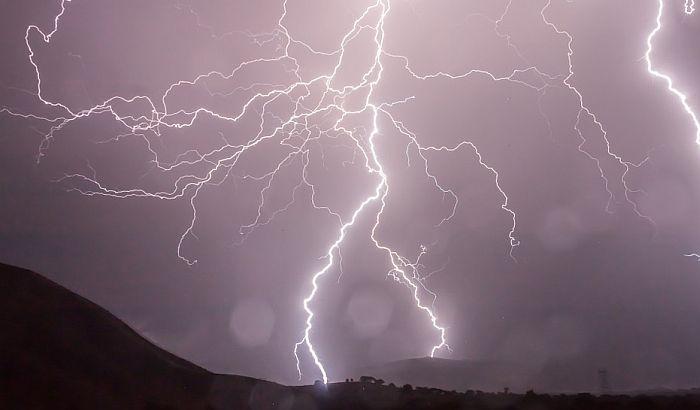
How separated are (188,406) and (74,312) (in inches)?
158

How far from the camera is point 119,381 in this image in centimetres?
1198

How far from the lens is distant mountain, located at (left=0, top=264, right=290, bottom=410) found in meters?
10.2

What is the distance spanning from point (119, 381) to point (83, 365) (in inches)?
32.1

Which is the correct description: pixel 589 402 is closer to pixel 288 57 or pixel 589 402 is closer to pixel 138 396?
pixel 138 396

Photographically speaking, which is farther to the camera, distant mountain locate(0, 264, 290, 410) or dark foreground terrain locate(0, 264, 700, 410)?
dark foreground terrain locate(0, 264, 700, 410)

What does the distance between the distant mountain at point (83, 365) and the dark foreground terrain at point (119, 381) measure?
0.02m

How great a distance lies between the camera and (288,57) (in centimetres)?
1680

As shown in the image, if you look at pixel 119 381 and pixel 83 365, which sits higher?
pixel 83 365

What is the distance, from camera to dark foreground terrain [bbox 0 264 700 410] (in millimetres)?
10484

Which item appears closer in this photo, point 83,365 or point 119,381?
point 83,365

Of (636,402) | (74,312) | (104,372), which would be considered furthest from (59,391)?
(636,402)

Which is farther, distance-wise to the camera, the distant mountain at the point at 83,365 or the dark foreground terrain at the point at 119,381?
the dark foreground terrain at the point at 119,381

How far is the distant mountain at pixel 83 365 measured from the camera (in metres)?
10.2

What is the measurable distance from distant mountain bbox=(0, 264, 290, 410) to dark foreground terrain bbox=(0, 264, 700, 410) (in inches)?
0.9
